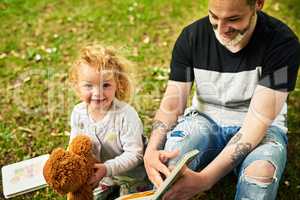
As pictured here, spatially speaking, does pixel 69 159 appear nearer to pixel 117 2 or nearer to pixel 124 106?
pixel 124 106

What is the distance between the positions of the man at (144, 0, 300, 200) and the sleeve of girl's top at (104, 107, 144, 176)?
97mm

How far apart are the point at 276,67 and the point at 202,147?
570mm

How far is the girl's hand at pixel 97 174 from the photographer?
2.29 metres

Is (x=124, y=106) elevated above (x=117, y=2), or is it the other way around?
(x=117, y=2)

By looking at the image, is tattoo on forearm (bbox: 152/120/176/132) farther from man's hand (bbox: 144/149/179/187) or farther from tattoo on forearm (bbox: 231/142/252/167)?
tattoo on forearm (bbox: 231/142/252/167)

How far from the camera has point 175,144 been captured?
7.66 feet

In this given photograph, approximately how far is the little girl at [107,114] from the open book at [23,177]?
1.87 feet

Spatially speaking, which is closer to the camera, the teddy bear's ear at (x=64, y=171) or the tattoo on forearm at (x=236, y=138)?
the teddy bear's ear at (x=64, y=171)

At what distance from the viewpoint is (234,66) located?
231cm

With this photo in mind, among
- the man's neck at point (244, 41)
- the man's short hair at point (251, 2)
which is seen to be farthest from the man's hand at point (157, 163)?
the man's short hair at point (251, 2)

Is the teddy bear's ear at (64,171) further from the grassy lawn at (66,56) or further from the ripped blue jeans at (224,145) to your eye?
the grassy lawn at (66,56)

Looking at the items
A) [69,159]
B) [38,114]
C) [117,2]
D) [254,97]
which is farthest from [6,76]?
[254,97]

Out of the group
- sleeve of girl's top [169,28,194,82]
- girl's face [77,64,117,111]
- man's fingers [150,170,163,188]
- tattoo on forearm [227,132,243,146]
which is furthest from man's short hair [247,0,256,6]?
man's fingers [150,170,163,188]

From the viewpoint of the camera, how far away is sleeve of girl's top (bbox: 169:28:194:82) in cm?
242
